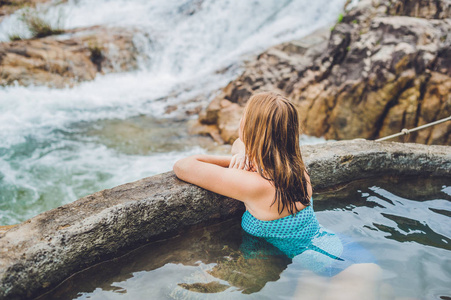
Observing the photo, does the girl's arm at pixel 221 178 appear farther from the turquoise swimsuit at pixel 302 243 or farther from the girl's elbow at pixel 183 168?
the turquoise swimsuit at pixel 302 243

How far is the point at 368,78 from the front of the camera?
5465 millimetres

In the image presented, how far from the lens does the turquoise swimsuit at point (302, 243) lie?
6.17 ft

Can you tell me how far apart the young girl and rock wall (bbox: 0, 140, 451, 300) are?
18 cm

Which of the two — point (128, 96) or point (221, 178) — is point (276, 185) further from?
point (128, 96)

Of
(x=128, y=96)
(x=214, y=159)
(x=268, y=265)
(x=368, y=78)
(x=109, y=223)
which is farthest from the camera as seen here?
(x=128, y=96)

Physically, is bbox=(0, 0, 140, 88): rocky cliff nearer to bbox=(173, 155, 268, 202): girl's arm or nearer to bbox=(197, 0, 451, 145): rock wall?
bbox=(197, 0, 451, 145): rock wall

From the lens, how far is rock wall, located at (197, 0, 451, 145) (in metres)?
5.13

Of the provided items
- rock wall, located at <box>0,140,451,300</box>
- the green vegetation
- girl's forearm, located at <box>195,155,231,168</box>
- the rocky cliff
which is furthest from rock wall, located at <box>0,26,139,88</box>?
girl's forearm, located at <box>195,155,231,168</box>

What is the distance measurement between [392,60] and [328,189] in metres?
3.71

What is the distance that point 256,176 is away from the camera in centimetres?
184

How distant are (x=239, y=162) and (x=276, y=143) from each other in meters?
0.33

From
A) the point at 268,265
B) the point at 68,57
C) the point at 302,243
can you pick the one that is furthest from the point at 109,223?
the point at 68,57

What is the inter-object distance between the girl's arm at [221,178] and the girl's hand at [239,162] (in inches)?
3.7

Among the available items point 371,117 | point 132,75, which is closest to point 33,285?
point 371,117
